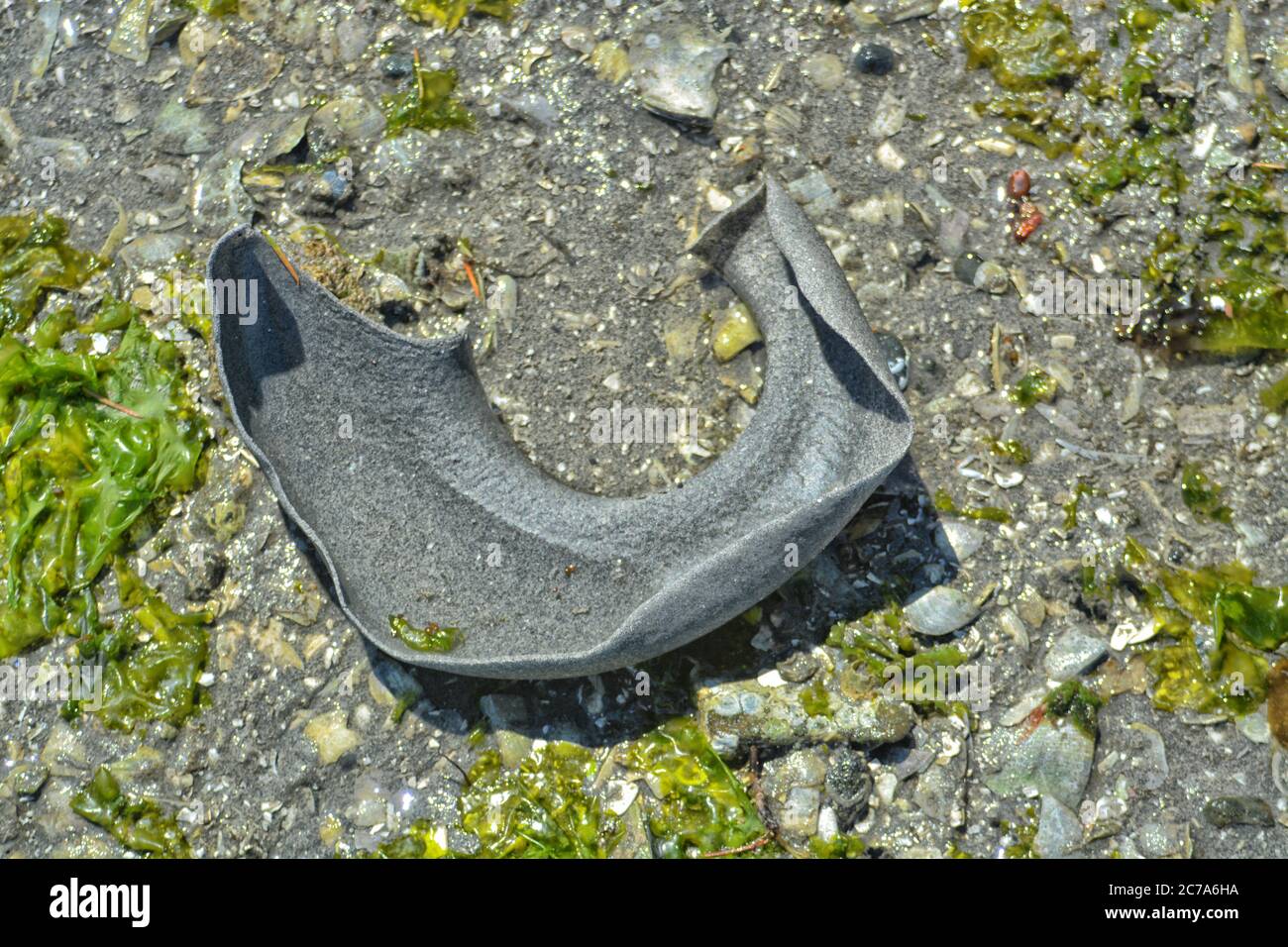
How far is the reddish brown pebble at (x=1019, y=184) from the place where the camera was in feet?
12.2

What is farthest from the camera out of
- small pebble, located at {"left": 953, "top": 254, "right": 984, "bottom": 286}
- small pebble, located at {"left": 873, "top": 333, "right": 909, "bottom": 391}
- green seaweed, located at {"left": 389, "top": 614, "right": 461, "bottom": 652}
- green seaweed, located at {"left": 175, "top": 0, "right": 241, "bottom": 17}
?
green seaweed, located at {"left": 175, "top": 0, "right": 241, "bottom": 17}

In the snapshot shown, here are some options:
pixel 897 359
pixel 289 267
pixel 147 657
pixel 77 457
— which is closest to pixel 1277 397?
pixel 897 359

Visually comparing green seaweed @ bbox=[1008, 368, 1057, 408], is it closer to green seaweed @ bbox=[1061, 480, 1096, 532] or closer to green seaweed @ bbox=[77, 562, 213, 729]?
green seaweed @ bbox=[1061, 480, 1096, 532]

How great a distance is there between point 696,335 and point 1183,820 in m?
2.10

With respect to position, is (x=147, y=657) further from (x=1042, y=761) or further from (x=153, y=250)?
(x=1042, y=761)

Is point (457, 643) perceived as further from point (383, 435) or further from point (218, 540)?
point (218, 540)

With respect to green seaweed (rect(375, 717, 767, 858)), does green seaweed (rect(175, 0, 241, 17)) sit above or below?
above

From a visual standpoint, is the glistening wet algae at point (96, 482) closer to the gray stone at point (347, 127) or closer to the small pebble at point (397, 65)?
the gray stone at point (347, 127)

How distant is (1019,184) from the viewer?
Result: 372 cm

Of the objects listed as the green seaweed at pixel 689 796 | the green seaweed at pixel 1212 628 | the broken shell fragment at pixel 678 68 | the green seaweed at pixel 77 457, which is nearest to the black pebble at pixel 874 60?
the broken shell fragment at pixel 678 68

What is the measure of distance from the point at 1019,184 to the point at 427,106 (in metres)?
2.14

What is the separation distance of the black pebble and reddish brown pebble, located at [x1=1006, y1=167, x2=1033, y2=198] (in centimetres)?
61

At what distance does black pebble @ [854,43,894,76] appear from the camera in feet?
12.7

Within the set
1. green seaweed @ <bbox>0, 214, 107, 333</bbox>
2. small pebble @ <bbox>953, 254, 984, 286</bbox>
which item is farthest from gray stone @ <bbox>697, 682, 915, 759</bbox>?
green seaweed @ <bbox>0, 214, 107, 333</bbox>
